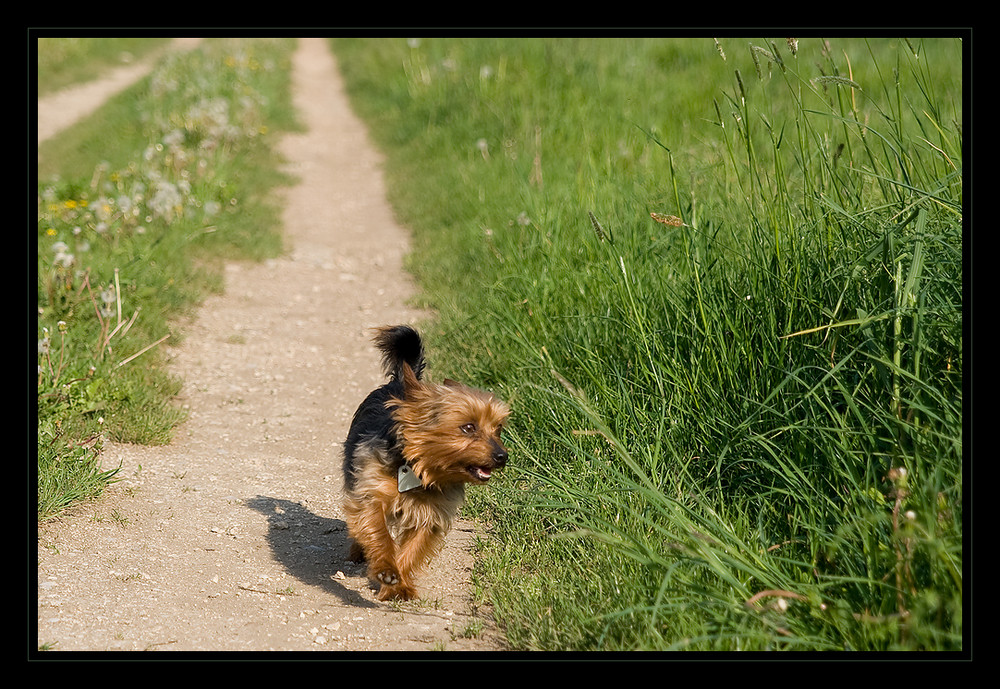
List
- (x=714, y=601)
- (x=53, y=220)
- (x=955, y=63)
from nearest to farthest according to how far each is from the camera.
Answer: (x=714, y=601)
(x=53, y=220)
(x=955, y=63)

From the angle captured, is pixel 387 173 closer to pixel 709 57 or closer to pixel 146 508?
pixel 709 57

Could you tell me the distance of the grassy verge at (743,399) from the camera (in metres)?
2.98

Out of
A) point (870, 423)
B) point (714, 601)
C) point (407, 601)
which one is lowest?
point (407, 601)

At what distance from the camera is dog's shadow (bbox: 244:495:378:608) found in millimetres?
4281

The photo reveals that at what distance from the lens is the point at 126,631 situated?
11.6ft

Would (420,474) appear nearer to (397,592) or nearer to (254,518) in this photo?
(397,592)

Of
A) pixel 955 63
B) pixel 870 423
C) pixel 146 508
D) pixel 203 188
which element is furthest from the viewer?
pixel 955 63

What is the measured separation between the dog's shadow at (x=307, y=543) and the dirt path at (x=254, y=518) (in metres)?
0.01

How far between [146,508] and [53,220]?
4975 mm

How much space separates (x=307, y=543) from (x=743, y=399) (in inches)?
86.2

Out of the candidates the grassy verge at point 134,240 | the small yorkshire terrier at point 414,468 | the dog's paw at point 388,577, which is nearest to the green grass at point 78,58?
the grassy verge at point 134,240

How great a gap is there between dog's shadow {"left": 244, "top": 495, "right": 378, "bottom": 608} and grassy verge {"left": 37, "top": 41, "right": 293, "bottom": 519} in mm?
855

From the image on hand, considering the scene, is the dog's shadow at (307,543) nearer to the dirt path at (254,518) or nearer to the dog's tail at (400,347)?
the dirt path at (254,518)

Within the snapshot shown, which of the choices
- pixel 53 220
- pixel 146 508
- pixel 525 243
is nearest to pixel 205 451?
pixel 146 508
